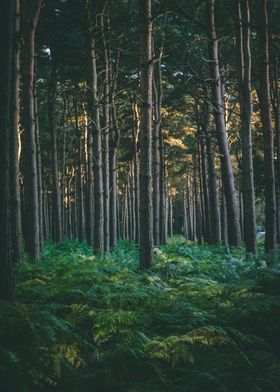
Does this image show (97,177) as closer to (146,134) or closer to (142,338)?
(146,134)

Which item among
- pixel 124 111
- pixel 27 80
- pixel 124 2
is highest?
pixel 124 2

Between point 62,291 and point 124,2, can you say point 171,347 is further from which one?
point 124,2

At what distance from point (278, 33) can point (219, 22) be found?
8.65 feet

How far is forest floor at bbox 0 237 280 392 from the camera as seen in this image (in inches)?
148

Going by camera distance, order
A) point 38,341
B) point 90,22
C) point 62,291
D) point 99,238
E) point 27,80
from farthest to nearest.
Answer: point 99,238 → point 90,22 → point 27,80 → point 62,291 → point 38,341

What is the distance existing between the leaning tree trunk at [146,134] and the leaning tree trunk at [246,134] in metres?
3.38

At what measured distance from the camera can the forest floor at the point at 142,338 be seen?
3.76m

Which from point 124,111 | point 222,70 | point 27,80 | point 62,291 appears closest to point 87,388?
A: point 62,291

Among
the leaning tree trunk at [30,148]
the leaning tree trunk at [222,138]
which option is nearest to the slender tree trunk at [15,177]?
the leaning tree trunk at [30,148]

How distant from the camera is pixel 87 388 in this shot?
12.5ft

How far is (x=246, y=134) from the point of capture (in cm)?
1175

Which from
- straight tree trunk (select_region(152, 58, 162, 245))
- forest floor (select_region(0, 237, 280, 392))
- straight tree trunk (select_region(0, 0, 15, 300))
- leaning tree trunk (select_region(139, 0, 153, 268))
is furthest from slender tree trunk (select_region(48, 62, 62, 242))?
straight tree trunk (select_region(0, 0, 15, 300))

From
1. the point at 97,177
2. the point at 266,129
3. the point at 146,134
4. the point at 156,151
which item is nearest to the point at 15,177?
the point at 146,134

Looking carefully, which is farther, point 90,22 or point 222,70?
point 222,70
